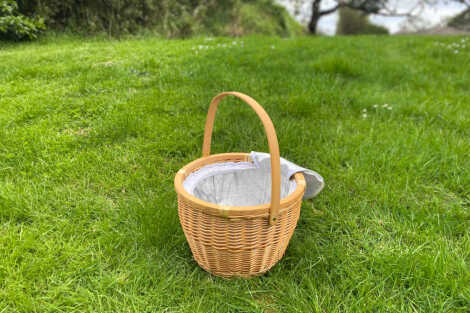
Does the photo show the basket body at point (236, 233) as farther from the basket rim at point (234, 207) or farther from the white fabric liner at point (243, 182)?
the white fabric liner at point (243, 182)

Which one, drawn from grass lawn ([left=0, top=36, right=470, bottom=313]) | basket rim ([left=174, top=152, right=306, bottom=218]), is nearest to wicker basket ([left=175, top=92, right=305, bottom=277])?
basket rim ([left=174, top=152, right=306, bottom=218])

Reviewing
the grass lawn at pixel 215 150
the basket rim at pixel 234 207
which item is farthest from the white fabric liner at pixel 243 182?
the grass lawn at pixel 215 150

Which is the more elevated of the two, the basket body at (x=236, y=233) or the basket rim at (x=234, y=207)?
the basket rim at (x=234, y=207)

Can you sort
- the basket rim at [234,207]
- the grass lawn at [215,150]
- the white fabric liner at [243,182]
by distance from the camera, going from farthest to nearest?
the white fabric liner at [243,182]
the grass lawn at [215,150]
the basket rim at [234,207]

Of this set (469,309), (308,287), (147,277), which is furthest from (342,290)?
(147,277)

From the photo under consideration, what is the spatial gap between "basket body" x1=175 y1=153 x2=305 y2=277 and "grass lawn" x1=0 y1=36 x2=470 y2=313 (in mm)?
98

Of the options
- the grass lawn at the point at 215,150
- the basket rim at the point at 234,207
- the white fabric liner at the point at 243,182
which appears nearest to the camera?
the basket rim at the point at 234,207

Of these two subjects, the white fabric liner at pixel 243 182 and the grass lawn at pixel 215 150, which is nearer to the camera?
the grass lawn at pixel 215 150

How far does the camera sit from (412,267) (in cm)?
150

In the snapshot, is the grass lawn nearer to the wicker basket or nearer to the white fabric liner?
the wicker basket

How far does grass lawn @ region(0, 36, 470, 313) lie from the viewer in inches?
57.6

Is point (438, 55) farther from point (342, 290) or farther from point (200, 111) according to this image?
point (342, 290)

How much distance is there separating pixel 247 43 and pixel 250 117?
298 centimetres

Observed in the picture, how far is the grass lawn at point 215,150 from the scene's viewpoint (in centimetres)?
146
